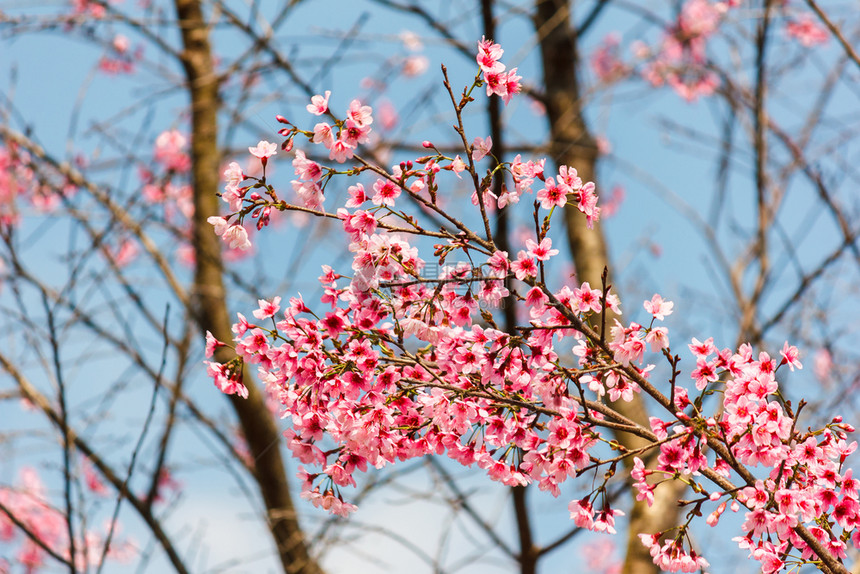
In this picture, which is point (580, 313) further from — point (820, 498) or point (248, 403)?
point (248, 403)

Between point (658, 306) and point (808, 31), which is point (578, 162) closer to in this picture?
point (658, 306)

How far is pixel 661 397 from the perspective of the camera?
6.10 feet

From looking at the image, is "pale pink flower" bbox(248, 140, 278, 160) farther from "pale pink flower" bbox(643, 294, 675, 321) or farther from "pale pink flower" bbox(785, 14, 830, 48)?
"pale pink flower" bbox(785, 14, 830, 48)

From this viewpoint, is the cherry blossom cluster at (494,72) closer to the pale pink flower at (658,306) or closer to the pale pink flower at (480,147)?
the pale pink flower at (480,147)

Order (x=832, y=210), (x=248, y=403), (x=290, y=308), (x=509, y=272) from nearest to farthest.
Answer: (x=509, y=272), (x=290, y=308), (x=248, y=403), (x=832, y=210)

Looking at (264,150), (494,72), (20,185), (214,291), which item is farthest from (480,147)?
(20,185)

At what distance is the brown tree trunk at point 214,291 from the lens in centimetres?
473

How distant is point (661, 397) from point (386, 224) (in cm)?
86

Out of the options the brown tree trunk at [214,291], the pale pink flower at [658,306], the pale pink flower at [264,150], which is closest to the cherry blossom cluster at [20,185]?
the brown tree trunk at [214,291]

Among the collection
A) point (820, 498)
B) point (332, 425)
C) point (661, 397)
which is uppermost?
point (332, 425)

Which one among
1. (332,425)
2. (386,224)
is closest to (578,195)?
(386,224)

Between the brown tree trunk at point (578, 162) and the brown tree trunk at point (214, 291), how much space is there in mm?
2017

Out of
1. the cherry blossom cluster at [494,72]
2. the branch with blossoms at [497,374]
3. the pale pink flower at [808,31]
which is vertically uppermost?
the pale pink flower at [808,31]

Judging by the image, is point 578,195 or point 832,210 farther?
point 832,210
